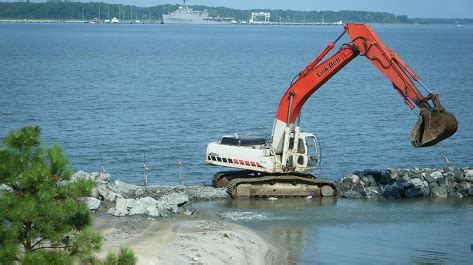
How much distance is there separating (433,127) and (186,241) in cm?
728

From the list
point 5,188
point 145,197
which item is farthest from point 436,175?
point 5,188

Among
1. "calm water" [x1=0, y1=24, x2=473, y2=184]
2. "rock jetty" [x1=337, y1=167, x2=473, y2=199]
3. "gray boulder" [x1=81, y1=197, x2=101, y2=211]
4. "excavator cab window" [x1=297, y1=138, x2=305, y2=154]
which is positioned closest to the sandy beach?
"gray boulder" [x1=81, y1=197, x2=101, y2=211]

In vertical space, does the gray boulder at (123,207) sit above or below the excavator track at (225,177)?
above

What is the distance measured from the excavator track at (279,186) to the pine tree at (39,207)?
593 inches

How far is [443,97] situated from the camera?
214 ft

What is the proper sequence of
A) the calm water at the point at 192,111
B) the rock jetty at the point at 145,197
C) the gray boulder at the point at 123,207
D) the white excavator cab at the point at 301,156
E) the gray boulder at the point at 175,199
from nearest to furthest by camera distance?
1. the gray boulder at the point at 123,207
2. the rock jetty at the point at 145,197
3. the gray boulder at the point at 175,199
4. the white excavator cab at the point at 301,156
5. the calm water at the point at 192,111

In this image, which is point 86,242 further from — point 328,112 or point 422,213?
point 328,112

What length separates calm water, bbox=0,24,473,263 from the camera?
1008 inches

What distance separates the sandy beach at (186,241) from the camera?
21.5 metres

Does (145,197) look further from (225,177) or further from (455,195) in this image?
(455,195)

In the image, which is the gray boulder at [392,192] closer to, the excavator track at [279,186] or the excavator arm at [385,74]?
the excavator track at [279,186]

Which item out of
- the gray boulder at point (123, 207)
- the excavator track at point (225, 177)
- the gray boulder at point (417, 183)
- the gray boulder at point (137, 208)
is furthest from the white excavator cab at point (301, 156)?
the gray boulder at point (123, 207)

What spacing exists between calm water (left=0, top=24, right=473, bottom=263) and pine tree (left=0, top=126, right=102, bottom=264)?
9569 mm

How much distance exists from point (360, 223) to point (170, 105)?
32016 millimetres
